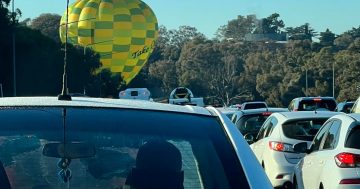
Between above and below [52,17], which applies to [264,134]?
below

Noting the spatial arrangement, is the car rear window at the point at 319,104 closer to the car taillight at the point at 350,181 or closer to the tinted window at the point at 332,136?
the tinted window at the point at 332,136

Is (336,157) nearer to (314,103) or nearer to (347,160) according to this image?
(347,160)

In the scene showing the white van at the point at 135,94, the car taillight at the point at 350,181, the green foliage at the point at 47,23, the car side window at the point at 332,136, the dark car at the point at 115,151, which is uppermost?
the green foliage at the point at 47,23

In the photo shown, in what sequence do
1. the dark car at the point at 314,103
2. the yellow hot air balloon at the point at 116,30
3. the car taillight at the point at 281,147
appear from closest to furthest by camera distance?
the car taillight at the point at 281,147, the dark car at the point at 314,103, the yellow hot air balloon at the point at 116,30

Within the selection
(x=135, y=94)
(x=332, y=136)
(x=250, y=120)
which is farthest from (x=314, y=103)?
(x=135, y=94)

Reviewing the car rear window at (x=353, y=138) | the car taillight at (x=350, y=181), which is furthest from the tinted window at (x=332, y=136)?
the car taillight at (x=350, y=181)

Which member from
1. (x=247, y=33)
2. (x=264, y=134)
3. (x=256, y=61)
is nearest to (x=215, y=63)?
(x=256, y=61)

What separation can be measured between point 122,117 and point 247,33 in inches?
7015

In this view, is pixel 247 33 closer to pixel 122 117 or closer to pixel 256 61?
pixel 256 61

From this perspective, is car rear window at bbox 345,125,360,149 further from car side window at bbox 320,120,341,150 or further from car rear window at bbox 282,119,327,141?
car rear window at bbox 282,119,327,141

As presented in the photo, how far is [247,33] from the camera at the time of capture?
596 feet

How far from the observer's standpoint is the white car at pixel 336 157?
9500 mm

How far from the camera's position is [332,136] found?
416 inches

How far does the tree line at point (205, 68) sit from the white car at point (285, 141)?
3750 centimetres
